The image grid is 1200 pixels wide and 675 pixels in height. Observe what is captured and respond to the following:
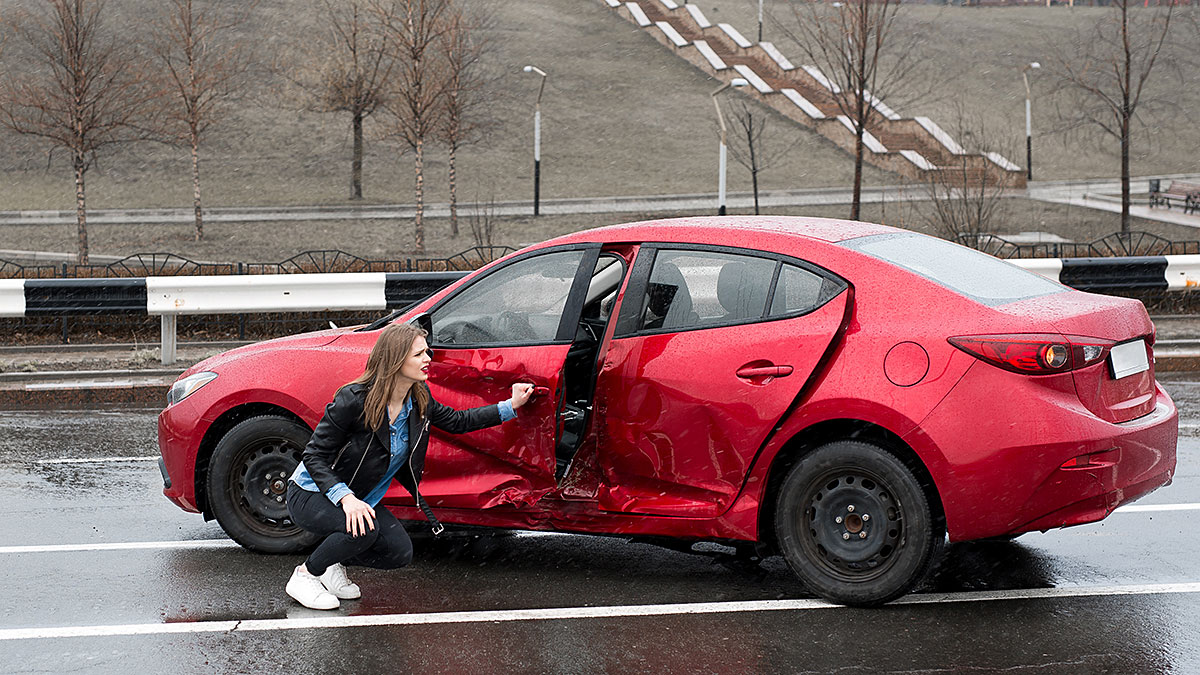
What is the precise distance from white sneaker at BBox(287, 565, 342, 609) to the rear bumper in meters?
2.55

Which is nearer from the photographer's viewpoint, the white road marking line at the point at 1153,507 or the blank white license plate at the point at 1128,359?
the blank white license plate at the point at 1128,359

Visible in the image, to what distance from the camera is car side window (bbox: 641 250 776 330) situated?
211 inches

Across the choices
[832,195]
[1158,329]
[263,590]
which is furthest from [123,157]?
[263,590]

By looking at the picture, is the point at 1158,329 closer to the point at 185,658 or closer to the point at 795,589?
the point at 795,589

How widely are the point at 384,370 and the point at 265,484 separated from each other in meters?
1.43

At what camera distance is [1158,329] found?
566 inches

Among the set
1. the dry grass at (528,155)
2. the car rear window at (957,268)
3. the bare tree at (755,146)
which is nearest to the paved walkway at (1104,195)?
the dry grass at (528,155)

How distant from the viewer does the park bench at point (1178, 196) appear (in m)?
40.2

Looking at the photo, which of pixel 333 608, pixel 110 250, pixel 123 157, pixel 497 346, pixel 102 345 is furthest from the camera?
pixel 123 157

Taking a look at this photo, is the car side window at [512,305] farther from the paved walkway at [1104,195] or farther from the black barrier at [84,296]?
the paved walkway at [1104,195]

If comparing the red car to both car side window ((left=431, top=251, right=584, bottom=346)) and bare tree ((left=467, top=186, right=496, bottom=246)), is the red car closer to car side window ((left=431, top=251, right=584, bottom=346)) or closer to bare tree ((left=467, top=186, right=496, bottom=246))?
car side window ((left=431, top=251, right=584, bottom=346))

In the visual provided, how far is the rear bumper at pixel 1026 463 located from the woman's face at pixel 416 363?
202cm

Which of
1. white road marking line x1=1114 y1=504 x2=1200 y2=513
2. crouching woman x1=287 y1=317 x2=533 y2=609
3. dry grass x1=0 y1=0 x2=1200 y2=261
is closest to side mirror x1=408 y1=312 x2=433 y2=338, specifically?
crouching woman x1=287 y1=317 x2=533 y2=609

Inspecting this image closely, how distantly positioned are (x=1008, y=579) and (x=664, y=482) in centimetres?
161
